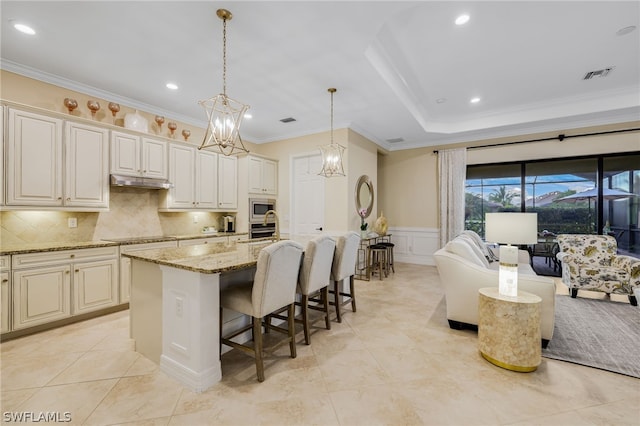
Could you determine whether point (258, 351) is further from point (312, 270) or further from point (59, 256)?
point (59, 256)

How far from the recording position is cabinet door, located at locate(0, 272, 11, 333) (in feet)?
8.37

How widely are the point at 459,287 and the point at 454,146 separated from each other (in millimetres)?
4176

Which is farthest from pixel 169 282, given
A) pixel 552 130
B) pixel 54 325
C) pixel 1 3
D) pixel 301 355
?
pixel 552 130

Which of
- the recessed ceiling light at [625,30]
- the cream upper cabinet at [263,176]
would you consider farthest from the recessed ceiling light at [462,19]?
the cream upper cabinet at [263,176]

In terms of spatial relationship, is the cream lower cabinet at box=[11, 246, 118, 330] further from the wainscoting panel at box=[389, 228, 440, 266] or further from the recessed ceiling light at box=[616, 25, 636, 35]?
the recessed ceiling light at box=[616, 25, 636, 35]

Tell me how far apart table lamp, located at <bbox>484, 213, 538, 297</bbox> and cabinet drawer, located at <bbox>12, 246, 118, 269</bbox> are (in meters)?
4.17

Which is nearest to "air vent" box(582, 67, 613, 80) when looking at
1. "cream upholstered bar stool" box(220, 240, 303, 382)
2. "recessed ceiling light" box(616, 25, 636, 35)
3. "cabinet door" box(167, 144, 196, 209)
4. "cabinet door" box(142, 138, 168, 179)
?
"recessed ceiling light" box(616, 25, 636, 35)

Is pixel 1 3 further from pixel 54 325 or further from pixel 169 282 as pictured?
pixel 54 325

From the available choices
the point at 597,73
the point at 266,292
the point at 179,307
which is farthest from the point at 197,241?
the point at 597,73

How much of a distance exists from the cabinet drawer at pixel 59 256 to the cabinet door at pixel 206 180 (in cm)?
148

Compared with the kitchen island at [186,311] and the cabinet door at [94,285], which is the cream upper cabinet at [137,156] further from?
the kitchen island at [186,311]

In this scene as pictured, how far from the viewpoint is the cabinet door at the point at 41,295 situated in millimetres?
2646

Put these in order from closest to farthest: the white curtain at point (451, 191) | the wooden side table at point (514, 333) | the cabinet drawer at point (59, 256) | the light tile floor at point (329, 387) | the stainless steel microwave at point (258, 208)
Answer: the light tile floor at point (329, 387), the wooden side table at point (514, 333), the cabinet drawer at point (59, 256), the stainless steel microwave at point (258, 208), the white curtain at point (451, 191)

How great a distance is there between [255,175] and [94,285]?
294 centimetres
